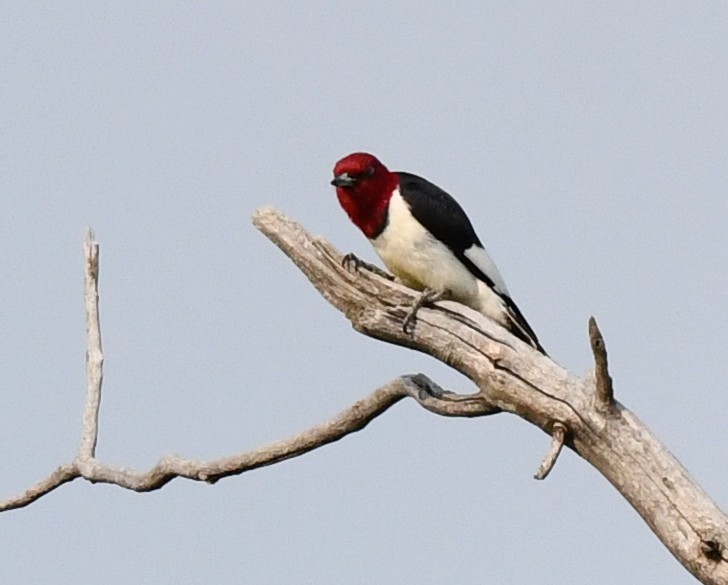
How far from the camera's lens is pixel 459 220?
27.4 ft

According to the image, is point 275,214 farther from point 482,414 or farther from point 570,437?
point 570,437

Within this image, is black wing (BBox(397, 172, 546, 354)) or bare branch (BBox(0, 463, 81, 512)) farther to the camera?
black wing (BBox(397, 172, 546, 354))

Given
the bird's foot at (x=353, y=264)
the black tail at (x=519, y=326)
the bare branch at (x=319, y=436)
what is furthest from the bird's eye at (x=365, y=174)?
the bare branch at (x=319, y=436)

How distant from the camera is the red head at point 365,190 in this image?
826cm

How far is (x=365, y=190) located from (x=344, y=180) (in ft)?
0.44

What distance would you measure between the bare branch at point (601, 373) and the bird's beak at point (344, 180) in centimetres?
242

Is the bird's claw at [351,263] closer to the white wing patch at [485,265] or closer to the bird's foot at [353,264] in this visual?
the bird's foot at [353,264]

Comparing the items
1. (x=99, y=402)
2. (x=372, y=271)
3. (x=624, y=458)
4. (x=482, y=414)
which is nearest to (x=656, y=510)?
(x=624, y=458)

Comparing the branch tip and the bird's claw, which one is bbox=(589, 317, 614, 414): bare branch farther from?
the bird's claw

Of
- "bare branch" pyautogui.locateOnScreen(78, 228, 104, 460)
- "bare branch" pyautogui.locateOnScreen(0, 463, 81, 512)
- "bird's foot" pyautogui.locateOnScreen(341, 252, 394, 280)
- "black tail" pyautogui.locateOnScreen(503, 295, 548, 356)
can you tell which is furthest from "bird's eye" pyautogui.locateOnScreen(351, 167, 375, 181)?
"bare branch" pyautogui.locateOnScreen(0, 463, 81, 512)

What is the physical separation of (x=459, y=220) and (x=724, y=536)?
291cm

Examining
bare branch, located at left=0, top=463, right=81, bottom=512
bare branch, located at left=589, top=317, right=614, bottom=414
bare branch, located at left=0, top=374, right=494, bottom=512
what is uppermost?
bare branch, located at left=589, top=317, right=614, bottom=414

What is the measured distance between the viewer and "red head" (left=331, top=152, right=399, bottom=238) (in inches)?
325

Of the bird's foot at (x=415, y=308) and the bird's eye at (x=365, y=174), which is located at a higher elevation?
the bird's eye at (x=365, y=174)
